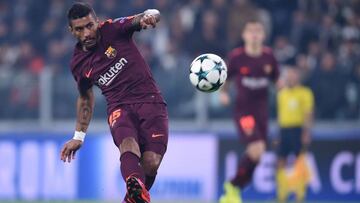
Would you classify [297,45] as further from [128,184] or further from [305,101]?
[128,184]

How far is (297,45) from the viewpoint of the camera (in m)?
16.9

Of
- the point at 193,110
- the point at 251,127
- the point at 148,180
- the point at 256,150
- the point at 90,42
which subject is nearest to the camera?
the point at 90,42

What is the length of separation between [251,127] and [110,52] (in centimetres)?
457

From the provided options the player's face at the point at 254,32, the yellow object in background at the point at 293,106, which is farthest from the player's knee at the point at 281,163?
the player's face at the point at 254,32

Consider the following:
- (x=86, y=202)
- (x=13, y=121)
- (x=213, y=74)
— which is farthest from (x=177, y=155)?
(x=213, y=74)

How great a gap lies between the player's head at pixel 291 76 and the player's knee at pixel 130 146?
7193 millimetres

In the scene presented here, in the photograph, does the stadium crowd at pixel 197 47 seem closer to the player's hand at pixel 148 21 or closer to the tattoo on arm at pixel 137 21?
the tattoo on arm at pixel 137 21

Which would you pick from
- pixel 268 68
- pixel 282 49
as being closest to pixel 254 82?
pixel 268 68

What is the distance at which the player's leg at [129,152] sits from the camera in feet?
28.2

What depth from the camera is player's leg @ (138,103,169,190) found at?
364 inches

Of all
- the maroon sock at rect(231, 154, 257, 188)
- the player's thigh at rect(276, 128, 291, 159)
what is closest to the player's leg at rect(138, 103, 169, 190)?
the maroon sock at rect(231, 154, 257, 188)

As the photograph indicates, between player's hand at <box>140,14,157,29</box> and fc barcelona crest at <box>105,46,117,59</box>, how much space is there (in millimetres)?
530

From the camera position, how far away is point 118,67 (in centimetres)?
929

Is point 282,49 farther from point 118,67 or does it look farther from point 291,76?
point 118,67
